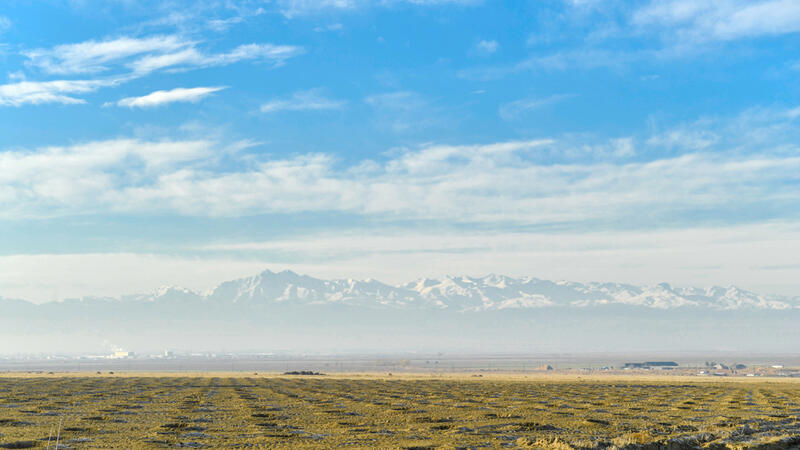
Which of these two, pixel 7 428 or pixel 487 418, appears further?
pixel 487 418

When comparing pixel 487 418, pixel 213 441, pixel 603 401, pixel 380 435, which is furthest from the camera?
pixel 603 401

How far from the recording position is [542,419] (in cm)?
3912

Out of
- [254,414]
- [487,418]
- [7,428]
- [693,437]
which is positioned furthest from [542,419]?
[7,428]

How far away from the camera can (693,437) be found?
2944cm

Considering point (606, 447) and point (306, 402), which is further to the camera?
point (306, 402)

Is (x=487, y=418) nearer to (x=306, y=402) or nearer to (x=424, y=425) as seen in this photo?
(x=424, y=425)

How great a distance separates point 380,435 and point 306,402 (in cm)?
2208

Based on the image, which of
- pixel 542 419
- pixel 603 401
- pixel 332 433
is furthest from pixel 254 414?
pixel 603 401

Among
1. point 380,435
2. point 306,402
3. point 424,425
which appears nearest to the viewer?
point 380,435

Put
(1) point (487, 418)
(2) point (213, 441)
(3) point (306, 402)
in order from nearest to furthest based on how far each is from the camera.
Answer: (2) point (213, 441), (1) point (487, 418), (3) point (306, 402)

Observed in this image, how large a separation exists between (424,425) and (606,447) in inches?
455

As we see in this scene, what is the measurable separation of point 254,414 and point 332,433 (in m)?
10.4

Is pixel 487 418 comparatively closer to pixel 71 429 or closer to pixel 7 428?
pixel 71 429

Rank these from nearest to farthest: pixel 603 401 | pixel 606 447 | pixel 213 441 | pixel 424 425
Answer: pixel 606 447, pixel 213 441, pixel 424 425, pixel 603 401
